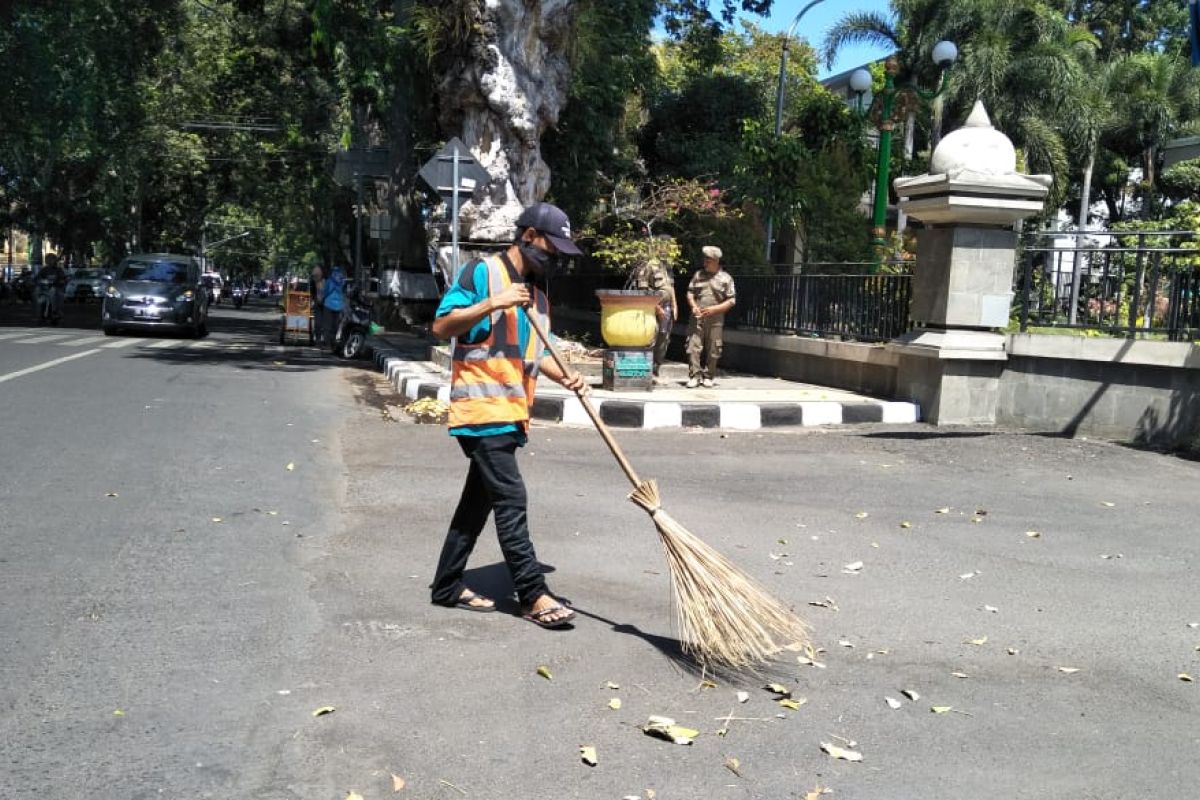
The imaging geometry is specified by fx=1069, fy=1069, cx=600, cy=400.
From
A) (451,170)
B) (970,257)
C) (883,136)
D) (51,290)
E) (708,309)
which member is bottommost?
(51,290)

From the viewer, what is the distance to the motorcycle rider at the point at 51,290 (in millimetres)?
23594

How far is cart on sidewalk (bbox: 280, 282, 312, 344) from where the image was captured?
66.5 ft

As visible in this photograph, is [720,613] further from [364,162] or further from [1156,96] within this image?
[1156,96]

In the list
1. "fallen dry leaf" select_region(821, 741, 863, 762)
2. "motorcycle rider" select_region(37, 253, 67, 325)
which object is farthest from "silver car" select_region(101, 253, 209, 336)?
"fallen dry leaf" select_region(821, 741, 863, 762)

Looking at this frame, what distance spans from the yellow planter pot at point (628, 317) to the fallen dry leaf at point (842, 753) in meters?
8.35

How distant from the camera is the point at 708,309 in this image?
11.8m

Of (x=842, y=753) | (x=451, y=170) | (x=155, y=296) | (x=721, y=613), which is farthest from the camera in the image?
(x=155, y=296)

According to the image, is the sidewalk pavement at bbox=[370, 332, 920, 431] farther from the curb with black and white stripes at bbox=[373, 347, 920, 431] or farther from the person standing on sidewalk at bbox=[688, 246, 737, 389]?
the person standing on sidewalk at bbox=[688, 246, 737, 389]

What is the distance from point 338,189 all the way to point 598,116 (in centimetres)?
2015

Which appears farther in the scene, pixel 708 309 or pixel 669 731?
pixel 708 309

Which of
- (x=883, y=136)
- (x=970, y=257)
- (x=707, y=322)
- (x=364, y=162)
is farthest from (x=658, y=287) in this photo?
(x=364, y=162)

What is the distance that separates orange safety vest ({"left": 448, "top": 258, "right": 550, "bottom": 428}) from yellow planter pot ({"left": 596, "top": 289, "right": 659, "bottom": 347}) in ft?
23.4

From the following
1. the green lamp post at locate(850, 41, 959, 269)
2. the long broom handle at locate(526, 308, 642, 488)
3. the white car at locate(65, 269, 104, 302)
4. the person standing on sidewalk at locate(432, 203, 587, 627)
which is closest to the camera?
the long broom handle at locate(526, 308, 642, 488)

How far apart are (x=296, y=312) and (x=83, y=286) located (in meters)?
23.3
